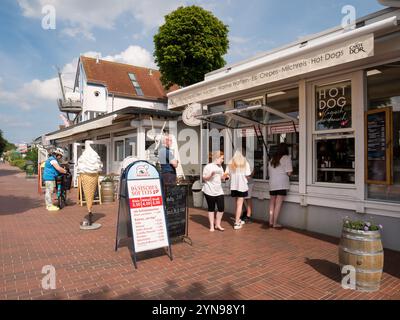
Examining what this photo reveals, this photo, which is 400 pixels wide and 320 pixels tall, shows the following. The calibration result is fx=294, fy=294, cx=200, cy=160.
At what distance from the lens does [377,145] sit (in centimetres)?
475

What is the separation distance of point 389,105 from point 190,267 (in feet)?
13.5

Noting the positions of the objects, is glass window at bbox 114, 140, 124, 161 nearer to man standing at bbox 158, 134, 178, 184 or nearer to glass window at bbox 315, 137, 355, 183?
man standing at bbox 158, 134, 178, 184

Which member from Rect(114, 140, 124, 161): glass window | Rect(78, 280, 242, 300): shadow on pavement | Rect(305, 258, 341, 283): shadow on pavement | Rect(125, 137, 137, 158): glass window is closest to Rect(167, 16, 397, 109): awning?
Rect(305, 258, 341, 283): shadow on pavement

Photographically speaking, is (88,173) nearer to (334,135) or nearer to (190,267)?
(190,267)

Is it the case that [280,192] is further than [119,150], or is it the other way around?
[119,150]

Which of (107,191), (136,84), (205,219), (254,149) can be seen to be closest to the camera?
(205,219)

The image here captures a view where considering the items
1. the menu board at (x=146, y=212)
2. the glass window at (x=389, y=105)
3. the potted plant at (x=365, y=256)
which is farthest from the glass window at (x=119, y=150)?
the potted plant at (x=365, y=256)

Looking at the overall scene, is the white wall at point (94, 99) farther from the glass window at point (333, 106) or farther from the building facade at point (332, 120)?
the glass window at point (333, 106)

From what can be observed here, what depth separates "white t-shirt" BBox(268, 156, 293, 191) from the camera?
5.90 meters

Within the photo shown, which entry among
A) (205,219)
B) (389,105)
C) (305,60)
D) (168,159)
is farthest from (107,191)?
(389,105)
